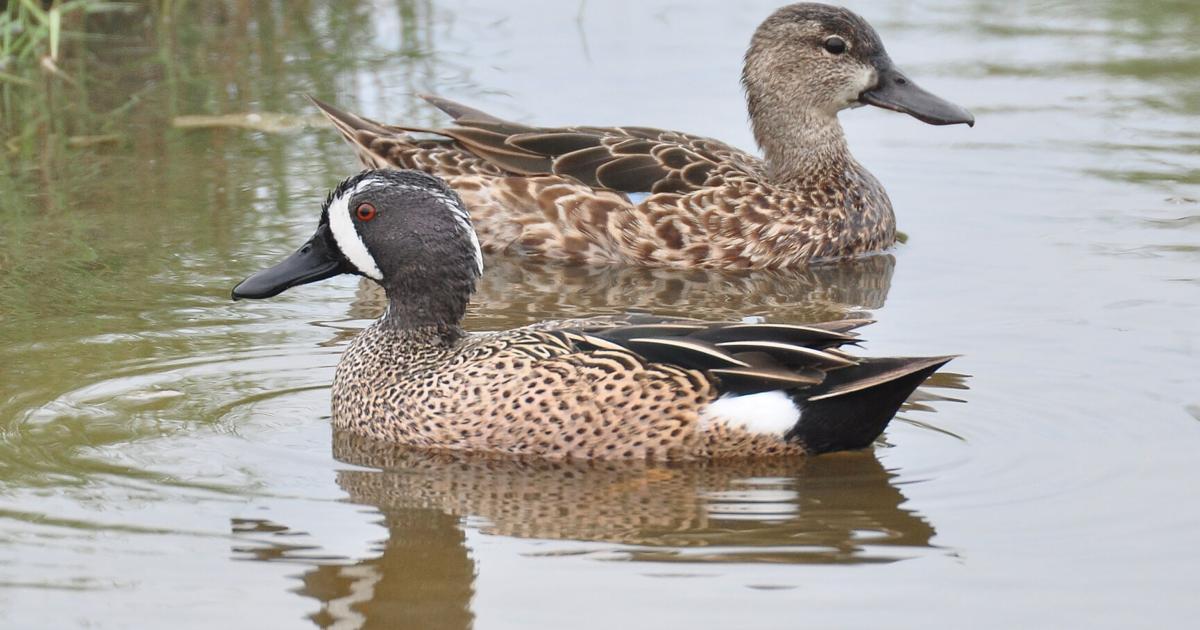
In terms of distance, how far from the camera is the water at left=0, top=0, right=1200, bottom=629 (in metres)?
5.79

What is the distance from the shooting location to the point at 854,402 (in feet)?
22.7

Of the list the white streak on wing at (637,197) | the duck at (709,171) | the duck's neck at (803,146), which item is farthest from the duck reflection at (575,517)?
the duck's neck at (803,146)

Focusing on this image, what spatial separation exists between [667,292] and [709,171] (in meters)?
0.90

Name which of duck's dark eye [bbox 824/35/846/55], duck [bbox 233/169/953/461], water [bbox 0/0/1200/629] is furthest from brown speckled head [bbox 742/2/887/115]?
duck [bbox 233/169/953/461]

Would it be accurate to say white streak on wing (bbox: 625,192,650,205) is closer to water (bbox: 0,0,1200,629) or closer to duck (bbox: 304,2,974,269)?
duck (bbox: 304,2,974,269)

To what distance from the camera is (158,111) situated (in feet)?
39.6

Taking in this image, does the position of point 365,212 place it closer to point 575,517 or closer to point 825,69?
point 575,517

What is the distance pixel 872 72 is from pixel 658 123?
181cm

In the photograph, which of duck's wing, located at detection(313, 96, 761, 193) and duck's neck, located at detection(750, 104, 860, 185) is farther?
duck's neck, located at detection(750, 104, 860, 185)

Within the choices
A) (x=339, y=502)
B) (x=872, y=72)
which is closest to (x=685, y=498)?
(x=339, y=502)

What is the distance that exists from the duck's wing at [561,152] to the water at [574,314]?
52cm

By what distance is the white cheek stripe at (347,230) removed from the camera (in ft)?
24.4

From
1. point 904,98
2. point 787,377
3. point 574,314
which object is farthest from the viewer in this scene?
point 904,98

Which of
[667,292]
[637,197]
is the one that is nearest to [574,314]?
[667,292]
